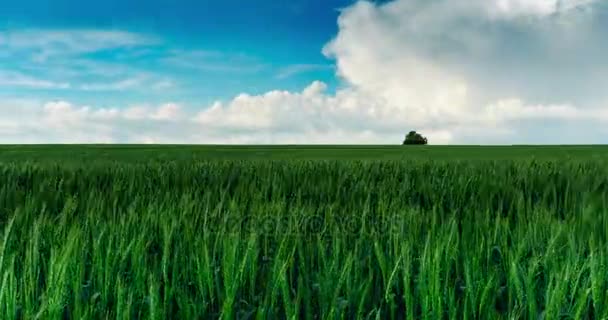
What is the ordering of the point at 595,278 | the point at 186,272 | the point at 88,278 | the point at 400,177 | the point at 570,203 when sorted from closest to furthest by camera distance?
1. the point at 595,278
2. the point at 186,272
3. the point at 88,278
4. the point at 570,203
5. the point at 400,177

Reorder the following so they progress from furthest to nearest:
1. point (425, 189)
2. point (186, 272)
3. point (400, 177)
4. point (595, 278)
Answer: point (400, 177) < point (425, 189) < point (186, 272) < point (595, 278)

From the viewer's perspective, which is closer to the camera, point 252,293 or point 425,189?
point 252,293

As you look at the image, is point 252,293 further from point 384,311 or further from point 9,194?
point 9,194

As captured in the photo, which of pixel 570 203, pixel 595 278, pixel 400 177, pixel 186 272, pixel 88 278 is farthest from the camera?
pixel 400 177

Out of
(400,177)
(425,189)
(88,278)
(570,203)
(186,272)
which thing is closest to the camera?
(186,272)

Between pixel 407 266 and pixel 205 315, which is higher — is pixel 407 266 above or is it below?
above

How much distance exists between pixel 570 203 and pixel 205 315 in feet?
9.54

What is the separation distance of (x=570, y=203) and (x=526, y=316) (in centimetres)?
237

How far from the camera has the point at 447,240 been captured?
1.91m

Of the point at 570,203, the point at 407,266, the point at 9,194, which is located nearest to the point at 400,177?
the point at 570,203

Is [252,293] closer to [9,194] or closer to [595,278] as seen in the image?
[595,278]

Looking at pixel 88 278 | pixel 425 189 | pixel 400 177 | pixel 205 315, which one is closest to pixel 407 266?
pixel 205 315

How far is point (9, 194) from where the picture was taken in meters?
3.63

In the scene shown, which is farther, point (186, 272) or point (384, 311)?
point (186, 272)
